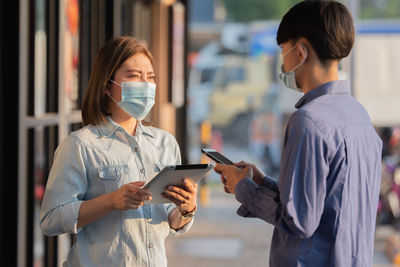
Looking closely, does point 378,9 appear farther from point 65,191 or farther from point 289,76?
point 65,191

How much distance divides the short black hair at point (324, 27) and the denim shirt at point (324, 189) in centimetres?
13

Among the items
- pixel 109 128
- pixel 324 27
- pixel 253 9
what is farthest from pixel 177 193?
pixel 253 9

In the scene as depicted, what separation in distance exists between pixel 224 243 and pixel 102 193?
6123mm

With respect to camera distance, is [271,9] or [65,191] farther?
[271,9]

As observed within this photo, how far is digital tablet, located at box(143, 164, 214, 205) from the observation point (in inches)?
107

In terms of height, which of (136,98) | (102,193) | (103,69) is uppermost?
(103,69)

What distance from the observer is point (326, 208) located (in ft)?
8.27

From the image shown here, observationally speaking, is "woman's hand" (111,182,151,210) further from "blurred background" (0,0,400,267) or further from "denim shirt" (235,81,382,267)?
"blurred background" (0,0,400,267)

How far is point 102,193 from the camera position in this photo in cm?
293

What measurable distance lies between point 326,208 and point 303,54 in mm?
532

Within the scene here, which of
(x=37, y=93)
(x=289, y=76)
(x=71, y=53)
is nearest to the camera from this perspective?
(x=289, y=76)

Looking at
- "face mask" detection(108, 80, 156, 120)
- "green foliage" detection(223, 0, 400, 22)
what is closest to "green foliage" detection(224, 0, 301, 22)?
"green foliage" detection(223, 0, 400, 22)
